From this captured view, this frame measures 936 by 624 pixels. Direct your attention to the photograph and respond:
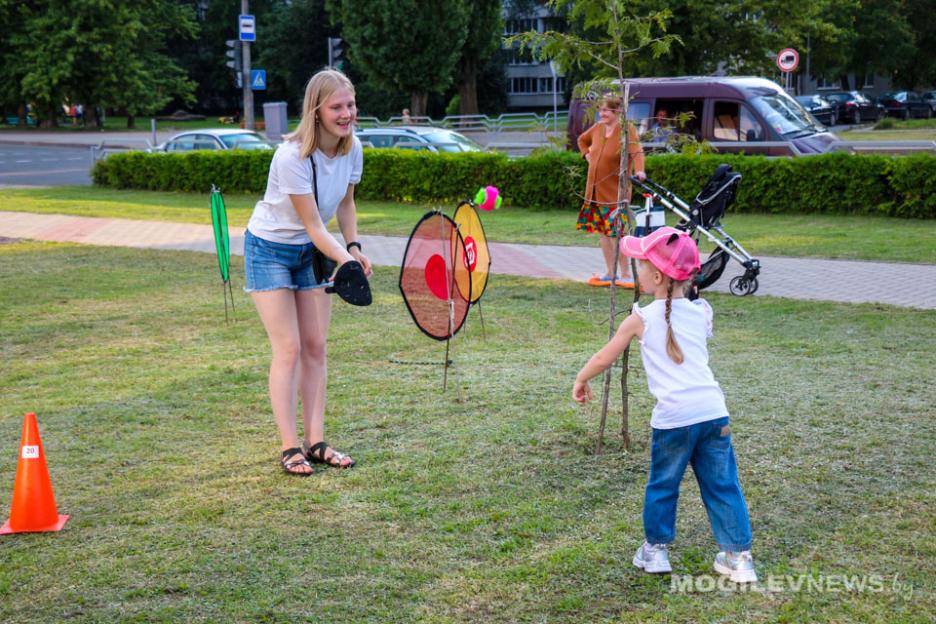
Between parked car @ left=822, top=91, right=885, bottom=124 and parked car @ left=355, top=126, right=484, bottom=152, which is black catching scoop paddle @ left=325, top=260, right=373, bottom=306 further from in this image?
parked car @ left=822, top=91, right=885, bottom=124

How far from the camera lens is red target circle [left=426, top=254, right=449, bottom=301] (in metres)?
6.67

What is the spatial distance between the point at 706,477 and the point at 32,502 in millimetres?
2806

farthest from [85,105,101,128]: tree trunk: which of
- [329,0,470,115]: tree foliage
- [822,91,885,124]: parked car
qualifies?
Answer: [822,91,885,124]: parked car

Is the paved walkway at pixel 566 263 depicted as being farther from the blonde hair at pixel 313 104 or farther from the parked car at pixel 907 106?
the parked car at pixel 907 106

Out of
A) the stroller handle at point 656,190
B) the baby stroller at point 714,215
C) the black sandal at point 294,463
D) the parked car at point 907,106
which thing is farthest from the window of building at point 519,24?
the black sandal at point 294,463

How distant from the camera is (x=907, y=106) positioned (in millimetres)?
48469

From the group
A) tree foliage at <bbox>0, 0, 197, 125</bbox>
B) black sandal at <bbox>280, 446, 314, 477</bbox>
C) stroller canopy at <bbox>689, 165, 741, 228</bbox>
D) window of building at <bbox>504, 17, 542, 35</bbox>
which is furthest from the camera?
window of building at <bbox>504, 17, 542, 35</bbox>

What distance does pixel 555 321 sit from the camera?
930 cm

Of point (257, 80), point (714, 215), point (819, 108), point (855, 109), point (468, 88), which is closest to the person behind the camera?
point (714, 215)

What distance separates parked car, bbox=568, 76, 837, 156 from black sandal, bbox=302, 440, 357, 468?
1368cm

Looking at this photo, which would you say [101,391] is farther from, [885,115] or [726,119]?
[885,115]

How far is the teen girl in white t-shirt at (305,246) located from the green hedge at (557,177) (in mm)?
9319

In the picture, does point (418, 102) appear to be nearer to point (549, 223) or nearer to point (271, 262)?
point (549, 223)

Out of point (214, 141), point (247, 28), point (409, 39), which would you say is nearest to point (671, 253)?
point (214, 141)
